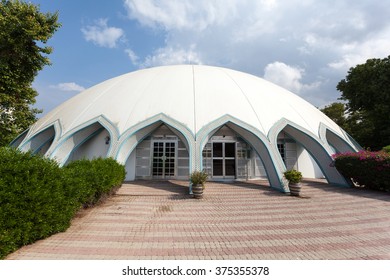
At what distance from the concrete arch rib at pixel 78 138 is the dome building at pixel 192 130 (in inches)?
2.1

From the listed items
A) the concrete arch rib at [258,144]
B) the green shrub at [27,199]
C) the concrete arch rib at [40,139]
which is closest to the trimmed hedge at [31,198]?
the green shrub at [27,199]

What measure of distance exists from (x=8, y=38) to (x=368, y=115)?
27678 mm

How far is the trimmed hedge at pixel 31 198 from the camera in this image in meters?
3.74

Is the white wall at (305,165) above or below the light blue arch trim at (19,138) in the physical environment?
below

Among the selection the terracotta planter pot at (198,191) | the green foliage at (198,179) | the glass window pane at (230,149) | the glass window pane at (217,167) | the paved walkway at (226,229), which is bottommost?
the paved walkway at (226,229)

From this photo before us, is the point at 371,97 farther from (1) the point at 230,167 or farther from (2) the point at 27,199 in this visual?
(2) the point at 27,199

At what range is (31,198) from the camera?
13.3 ft

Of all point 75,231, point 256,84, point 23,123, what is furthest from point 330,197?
point 23,123

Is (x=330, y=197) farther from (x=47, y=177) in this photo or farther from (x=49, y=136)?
(x=49, y=136)

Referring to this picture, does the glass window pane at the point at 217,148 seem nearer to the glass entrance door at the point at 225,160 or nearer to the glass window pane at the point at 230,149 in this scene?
the glass entrance door at the point at 225,160

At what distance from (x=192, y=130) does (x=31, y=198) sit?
7934 millimetres

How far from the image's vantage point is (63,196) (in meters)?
4.89

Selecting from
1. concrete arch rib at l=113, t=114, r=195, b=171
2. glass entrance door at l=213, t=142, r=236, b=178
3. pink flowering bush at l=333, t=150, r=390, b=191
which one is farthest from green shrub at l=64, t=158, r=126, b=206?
pink flowering bush at l=333, t=150, r=390, b=191

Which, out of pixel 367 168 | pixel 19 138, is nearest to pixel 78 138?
pixel 19 138
